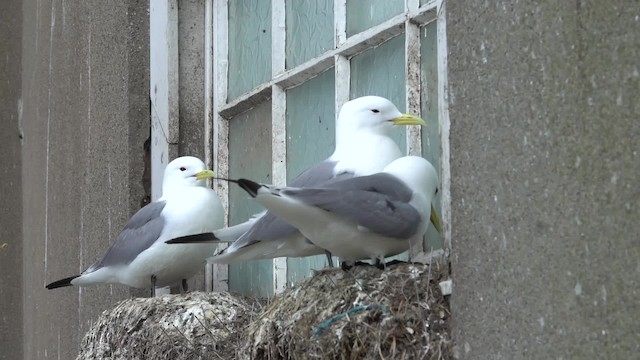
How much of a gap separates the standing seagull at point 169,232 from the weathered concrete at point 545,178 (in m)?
1.93

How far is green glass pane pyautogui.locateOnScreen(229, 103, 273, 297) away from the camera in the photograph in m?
4.65

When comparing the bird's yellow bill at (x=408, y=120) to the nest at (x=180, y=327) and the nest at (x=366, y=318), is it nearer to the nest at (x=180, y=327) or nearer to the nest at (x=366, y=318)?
the nest at (x=366, y=318)

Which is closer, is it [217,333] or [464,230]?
[464,230]

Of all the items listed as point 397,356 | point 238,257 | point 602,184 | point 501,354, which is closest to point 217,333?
point 238,257

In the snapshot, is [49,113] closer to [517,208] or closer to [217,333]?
[217,333]

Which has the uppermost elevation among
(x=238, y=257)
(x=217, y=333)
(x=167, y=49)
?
(x=167, y=49)

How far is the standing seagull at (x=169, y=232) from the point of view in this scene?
462cm

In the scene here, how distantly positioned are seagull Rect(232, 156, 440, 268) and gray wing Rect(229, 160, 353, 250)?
0.64 ft

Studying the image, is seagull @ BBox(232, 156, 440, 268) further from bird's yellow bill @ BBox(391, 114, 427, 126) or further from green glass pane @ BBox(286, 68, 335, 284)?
green glass pane @ BBox(286, 68, 335, 284)

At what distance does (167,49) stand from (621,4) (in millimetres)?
3077

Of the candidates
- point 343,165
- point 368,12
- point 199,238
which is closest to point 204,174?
point 368,12

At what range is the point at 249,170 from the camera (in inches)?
189

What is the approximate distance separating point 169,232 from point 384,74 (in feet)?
3.80

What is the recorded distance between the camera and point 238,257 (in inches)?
138
